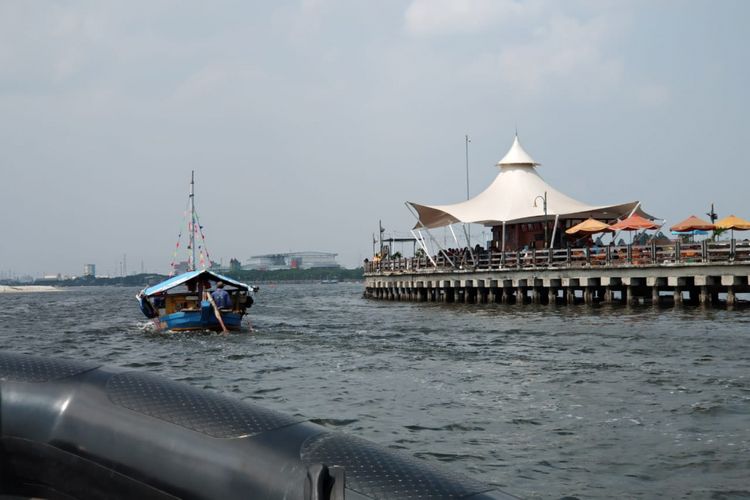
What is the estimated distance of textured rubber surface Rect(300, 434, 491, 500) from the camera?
10.2 feet

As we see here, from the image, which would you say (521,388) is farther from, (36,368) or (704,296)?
(704,296)

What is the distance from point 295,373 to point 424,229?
32.0 m

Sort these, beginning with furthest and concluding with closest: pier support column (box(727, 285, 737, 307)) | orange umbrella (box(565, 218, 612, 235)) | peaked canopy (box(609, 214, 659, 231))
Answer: orange umbrella (box(565, 218, 612, 235)) < peaked canopy (box(609, 214, 659, 231)) < pier support column (box(727, 285, 737, 307))

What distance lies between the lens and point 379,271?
52656 mm

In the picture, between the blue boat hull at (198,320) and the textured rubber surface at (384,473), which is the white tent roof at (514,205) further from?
the textured rubber surface at (384,473)

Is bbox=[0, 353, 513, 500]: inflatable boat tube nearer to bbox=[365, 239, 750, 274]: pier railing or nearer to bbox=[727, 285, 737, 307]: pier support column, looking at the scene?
bbox=[365, 239, 750, 274]: pier railing

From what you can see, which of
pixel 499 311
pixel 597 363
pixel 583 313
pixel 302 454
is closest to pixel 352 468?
pixel 302 454

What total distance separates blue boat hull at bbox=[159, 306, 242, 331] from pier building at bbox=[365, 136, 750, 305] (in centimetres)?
1693

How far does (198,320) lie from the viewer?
949 inches

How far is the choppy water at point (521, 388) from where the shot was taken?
7.69 m

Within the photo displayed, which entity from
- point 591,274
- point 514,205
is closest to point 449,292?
point 514,205

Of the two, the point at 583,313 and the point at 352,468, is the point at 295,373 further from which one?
the point at 583,313

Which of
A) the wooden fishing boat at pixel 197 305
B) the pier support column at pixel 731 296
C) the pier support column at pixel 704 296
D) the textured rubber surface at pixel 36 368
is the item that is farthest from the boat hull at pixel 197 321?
the textured rubber surface at pixel 36 368

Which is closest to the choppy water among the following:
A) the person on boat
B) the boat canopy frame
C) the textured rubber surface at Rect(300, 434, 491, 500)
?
the person on boat
